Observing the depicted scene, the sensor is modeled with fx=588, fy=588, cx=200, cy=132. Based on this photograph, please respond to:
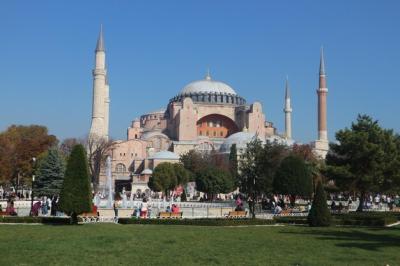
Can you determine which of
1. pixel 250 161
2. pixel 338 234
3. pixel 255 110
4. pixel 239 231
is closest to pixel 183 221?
pixel 239 231

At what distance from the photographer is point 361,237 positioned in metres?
13.4

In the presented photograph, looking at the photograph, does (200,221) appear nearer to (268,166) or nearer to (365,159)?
(365,159)

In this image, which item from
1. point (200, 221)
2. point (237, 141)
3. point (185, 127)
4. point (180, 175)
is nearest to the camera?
point (200, 221)

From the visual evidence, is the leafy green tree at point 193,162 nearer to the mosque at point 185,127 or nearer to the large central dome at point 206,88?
the mosque at point 185,127

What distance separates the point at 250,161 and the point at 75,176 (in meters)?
14.8

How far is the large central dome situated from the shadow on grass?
5984 centimetres

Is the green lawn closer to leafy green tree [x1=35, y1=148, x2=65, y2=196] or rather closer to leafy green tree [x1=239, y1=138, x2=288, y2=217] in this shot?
leafy green tree [x1=239, y1=138, x2=288, y2=217]

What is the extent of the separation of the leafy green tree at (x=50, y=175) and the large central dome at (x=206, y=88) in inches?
1753

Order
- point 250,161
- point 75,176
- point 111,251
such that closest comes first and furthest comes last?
point 111,251 → point 75,176 → point 250,161

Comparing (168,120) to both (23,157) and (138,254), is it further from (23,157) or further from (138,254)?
(138,254)

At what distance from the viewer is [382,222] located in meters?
17.8

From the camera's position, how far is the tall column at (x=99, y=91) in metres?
54.9

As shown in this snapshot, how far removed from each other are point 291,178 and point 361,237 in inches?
584

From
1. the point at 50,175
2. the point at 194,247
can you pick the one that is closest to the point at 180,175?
the point at 50,175
